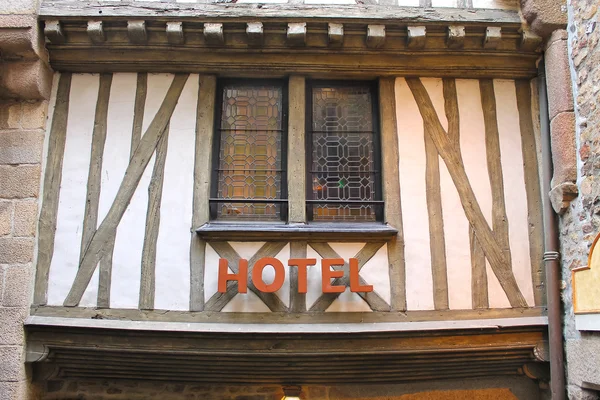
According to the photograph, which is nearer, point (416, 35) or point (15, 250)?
point (15, 250)

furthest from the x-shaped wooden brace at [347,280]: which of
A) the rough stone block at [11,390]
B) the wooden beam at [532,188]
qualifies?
the rough stone block at [11,390]

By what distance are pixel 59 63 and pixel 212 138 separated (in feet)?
4.37

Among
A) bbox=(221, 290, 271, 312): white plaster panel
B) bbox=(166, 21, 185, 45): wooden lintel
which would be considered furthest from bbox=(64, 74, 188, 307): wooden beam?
bbox=(221, 290, 271, 312): white plaster panel

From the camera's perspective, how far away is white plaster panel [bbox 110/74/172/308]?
3932 millimetres

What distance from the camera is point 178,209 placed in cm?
405

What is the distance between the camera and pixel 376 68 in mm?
4254

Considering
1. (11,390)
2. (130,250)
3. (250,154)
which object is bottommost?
(11,390)

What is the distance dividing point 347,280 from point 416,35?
191 centimetres

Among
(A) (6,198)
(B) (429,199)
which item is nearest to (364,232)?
(B) (429,199)

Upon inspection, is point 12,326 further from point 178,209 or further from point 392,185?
point 392,185

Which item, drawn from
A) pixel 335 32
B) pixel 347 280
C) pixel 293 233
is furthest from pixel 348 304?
pixel 335 32

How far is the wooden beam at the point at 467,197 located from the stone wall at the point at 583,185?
376 millimetres

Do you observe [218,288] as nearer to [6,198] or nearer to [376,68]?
[6,198]

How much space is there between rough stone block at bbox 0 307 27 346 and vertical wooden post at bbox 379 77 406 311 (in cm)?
267
